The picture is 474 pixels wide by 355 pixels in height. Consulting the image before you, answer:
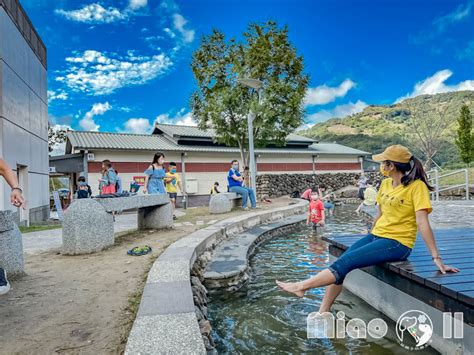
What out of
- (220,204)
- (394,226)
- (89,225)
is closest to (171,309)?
(394,226)

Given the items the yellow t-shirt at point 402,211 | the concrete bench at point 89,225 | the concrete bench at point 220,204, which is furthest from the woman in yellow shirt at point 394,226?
the concrete bench at point 220,204

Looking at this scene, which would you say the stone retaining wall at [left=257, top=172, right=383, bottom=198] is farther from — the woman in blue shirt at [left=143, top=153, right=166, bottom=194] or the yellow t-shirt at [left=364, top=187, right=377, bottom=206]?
the woman in blue shirt at [left=143, top=153, right=166, bottom=194]

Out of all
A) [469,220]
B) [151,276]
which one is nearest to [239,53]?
[469,220]

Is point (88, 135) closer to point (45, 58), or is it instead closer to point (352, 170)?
point (45, 58)

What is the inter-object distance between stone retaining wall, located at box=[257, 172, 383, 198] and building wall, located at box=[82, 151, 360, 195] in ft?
1.72

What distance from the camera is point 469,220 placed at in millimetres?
7672

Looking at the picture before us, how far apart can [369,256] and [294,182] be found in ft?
70.7

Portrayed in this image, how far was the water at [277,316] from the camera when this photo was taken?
3082mm

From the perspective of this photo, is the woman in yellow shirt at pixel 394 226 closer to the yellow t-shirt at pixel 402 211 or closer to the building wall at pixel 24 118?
the yellow t-shirt at pixel 402 211

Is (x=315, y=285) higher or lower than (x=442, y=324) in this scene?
higher

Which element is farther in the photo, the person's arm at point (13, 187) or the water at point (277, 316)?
the water at point (277, 316)

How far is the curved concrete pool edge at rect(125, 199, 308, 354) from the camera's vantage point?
85.2 inches

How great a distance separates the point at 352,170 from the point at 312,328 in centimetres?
2629

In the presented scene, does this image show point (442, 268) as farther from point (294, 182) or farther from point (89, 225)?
point (294, 182)
